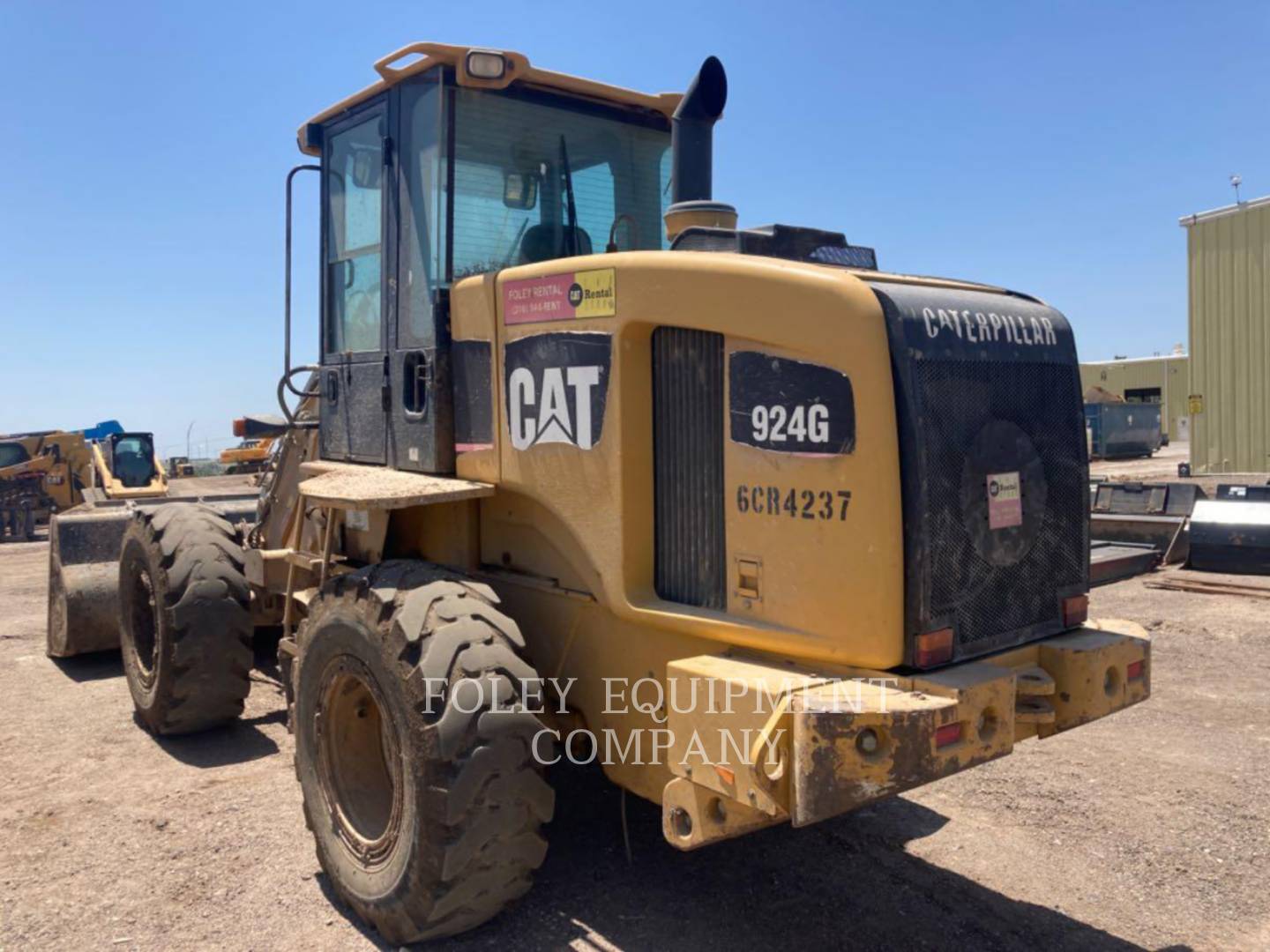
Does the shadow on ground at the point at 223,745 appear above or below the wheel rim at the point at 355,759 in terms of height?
below

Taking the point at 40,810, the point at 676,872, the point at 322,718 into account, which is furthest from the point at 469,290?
the point at 40,810

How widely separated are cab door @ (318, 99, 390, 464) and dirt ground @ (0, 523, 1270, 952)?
5.80ft

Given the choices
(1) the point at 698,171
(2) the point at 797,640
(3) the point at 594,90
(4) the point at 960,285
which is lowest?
(2) the point at 797,640

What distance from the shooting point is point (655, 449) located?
3590 millimetres

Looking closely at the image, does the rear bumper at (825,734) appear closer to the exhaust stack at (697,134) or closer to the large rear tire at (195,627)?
the exhaust stack at (697,134)

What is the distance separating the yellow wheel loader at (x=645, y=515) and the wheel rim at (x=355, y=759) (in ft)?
0.05

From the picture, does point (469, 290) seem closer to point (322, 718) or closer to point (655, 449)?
point (655, 449)

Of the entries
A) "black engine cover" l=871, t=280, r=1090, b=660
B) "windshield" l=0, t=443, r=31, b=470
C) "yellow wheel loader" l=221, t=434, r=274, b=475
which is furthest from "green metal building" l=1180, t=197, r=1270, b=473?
"yellow wheel loader" l=221, t=434, r=274, b=475

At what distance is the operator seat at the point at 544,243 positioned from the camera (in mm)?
4500

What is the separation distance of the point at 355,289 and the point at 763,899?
330 centimetres

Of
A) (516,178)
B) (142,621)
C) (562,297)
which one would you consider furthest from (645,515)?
(142,621)

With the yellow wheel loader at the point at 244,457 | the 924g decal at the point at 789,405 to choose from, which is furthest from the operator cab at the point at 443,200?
the yellow wheel loader at the point at 244,457

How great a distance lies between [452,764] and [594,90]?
300 centimetres

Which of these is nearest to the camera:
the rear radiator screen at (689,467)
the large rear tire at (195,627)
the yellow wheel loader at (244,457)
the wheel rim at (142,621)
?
the rear radiator screen at (689,467)
